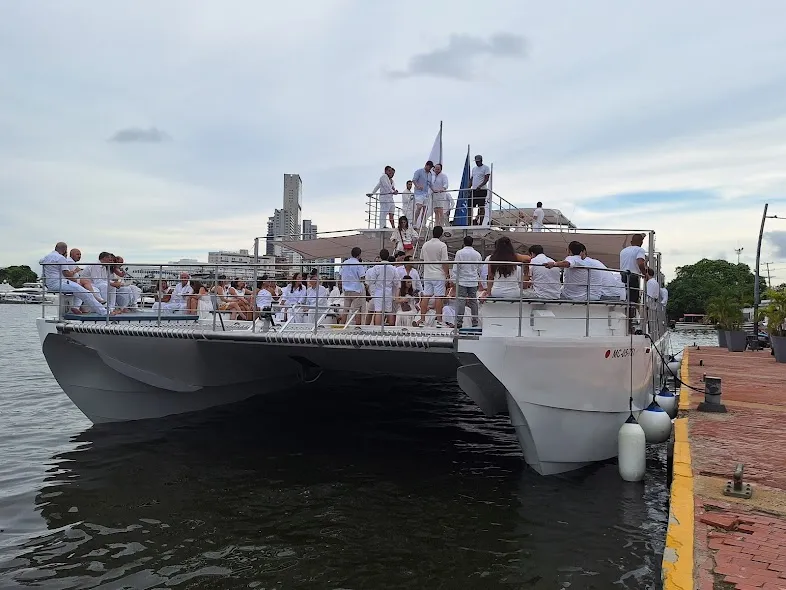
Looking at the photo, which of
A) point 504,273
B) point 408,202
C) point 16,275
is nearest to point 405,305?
point 504,273

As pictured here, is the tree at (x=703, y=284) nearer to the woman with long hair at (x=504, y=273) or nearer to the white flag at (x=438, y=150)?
the white flag at (x=438, y=150)

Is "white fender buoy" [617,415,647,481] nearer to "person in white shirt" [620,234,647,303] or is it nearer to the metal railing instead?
the metal railing

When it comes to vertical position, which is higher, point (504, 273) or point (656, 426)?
point (504, 273)

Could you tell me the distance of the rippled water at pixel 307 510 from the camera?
570cm

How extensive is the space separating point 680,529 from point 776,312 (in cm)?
1782

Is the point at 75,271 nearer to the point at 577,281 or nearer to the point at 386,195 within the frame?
the point at 386,195

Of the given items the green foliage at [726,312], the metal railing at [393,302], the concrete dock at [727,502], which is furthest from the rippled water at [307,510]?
the green foliage at [726,312]

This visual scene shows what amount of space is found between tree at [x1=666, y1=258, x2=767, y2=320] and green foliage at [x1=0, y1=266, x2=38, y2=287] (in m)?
120

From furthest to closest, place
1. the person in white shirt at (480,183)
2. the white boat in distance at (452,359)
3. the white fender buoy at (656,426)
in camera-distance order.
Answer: the person in white shirt at (480,183) < the white fender buoy at (656,426) < the white boat in distance at (452,359)

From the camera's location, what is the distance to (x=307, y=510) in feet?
23.6

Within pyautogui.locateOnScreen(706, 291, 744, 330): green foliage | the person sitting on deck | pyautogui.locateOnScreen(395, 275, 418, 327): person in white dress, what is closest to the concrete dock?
the person sitting on deck

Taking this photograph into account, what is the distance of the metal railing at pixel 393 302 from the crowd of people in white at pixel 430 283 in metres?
0.02

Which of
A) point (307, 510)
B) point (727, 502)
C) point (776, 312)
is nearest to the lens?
point (727, 502)

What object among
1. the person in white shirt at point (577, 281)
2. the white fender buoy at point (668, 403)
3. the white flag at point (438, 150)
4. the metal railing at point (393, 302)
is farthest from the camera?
the white flag at point (438, 150)
